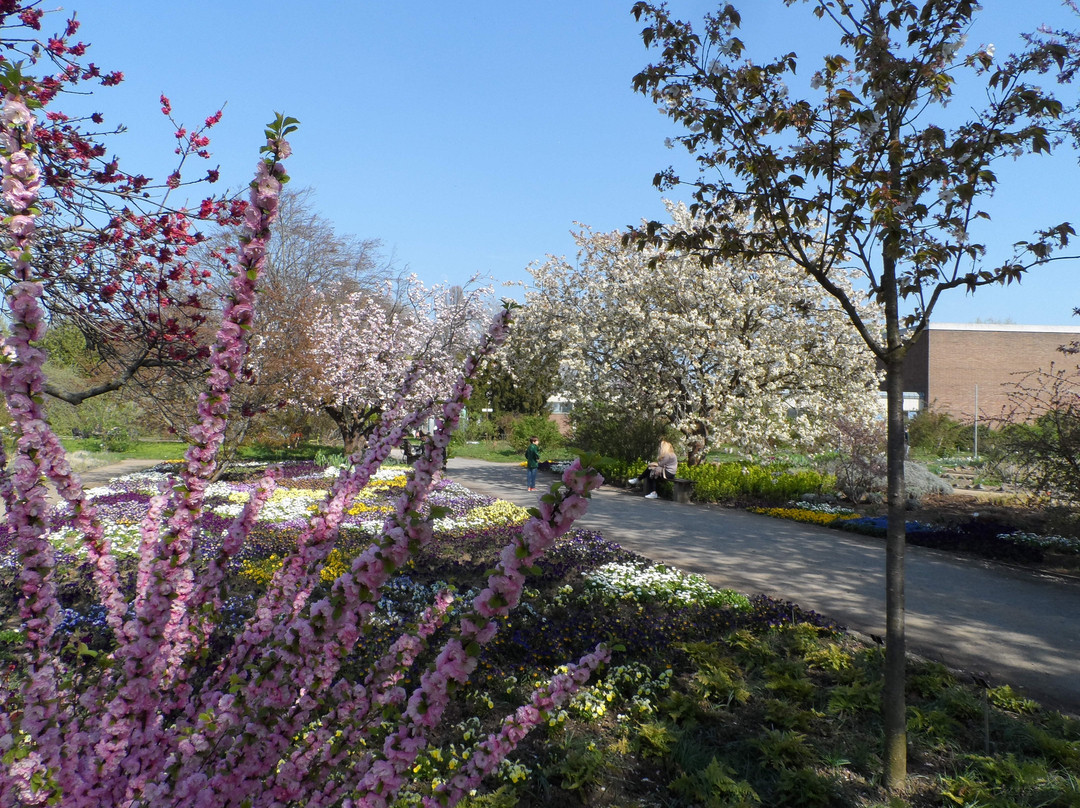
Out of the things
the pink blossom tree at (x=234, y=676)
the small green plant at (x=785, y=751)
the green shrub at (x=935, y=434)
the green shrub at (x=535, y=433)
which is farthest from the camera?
the green shrub at (x=535, y=433)

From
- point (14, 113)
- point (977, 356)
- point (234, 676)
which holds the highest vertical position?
point (977, 356)

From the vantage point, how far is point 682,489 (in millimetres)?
14406

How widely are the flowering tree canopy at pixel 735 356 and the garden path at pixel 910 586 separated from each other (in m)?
3.85

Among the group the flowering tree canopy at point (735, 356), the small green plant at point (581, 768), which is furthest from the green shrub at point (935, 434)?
the small green plant at point (581, 768)

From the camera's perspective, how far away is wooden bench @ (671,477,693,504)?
14375 millimetres

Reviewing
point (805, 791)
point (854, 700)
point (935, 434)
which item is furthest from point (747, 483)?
point (935, 434)

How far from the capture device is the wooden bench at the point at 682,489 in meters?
14.4

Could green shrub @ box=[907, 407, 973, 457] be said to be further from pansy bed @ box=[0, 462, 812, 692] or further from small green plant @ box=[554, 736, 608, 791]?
small green plant @ box=[554, 736, 608, 791]

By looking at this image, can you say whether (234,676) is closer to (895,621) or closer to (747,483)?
(895,621)

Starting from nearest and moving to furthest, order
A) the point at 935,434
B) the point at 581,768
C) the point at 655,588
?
the point at 581,768
the point at 655,588
the point at 935,434

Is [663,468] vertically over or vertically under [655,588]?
over

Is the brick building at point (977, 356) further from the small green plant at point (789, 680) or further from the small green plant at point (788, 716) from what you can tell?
the small green plant at point (788, 716)

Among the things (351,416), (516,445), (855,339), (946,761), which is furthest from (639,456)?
(946,761)

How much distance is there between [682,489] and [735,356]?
10.8 feet
